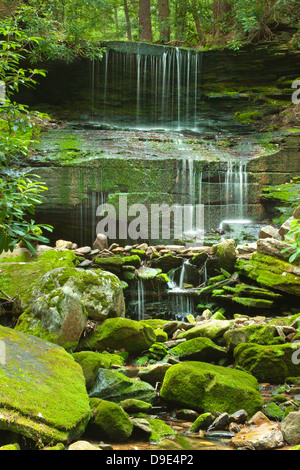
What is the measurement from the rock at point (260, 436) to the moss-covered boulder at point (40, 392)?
1.16m

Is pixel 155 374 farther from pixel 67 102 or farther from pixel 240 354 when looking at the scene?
pixel 67 102

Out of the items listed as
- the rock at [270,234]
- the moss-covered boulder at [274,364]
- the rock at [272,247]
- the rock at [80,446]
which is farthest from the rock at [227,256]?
the rock at [80,446]

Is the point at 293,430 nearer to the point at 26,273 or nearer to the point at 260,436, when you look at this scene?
the point at 260,436

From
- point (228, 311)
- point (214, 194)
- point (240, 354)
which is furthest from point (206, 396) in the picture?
point (214, 194)

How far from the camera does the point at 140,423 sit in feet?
11.0

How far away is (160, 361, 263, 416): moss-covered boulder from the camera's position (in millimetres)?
3709

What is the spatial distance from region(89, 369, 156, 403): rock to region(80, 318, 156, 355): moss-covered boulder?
0.98 metres

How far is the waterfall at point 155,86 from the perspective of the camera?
14.4 m

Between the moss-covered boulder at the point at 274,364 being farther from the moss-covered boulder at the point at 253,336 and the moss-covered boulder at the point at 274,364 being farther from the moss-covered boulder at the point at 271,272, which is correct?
the moss-covered boulder at the point at 271,272

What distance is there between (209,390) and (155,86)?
13079 mm

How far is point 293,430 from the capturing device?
3.02m

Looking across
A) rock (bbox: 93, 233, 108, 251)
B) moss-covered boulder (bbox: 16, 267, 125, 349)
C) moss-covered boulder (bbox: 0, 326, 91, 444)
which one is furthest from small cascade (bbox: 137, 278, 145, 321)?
moss-covered boulder (bbox: 0, 326, 91, 444)

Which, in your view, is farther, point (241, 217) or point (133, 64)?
point (133, 64)

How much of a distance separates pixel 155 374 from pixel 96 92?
12715mm
